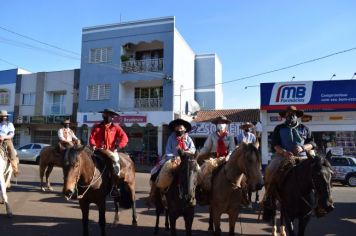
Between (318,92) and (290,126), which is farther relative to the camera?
(318,92)

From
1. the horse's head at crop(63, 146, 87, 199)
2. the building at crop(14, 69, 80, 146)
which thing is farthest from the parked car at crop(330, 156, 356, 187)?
the building at crop(14, 69, 80, 146)

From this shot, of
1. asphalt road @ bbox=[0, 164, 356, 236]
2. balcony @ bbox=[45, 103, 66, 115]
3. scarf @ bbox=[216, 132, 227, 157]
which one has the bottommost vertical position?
asphalt road @ bbox=[0, 164, 356, 236]

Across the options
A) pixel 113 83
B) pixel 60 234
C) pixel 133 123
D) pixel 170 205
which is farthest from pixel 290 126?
pixel 113 83

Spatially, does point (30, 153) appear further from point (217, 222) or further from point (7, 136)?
point (217, 222)

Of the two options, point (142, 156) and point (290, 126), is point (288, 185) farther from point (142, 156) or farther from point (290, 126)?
point (142, 156)

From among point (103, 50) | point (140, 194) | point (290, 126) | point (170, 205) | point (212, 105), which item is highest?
point (103, 50)

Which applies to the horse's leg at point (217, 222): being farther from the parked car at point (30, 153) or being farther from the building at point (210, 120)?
the parked car at point (30, 153)

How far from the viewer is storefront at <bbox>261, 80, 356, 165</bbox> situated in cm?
2727

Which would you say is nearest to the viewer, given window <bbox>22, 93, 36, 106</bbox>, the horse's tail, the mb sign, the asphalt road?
the asphalt road

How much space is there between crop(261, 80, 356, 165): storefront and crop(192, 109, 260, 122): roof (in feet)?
6.84

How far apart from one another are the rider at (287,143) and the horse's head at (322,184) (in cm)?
105

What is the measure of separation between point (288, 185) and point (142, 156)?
25597mm

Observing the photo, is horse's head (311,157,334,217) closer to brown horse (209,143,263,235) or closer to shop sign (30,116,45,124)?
brown horse (209,143,263,235)

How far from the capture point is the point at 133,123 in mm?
30828
